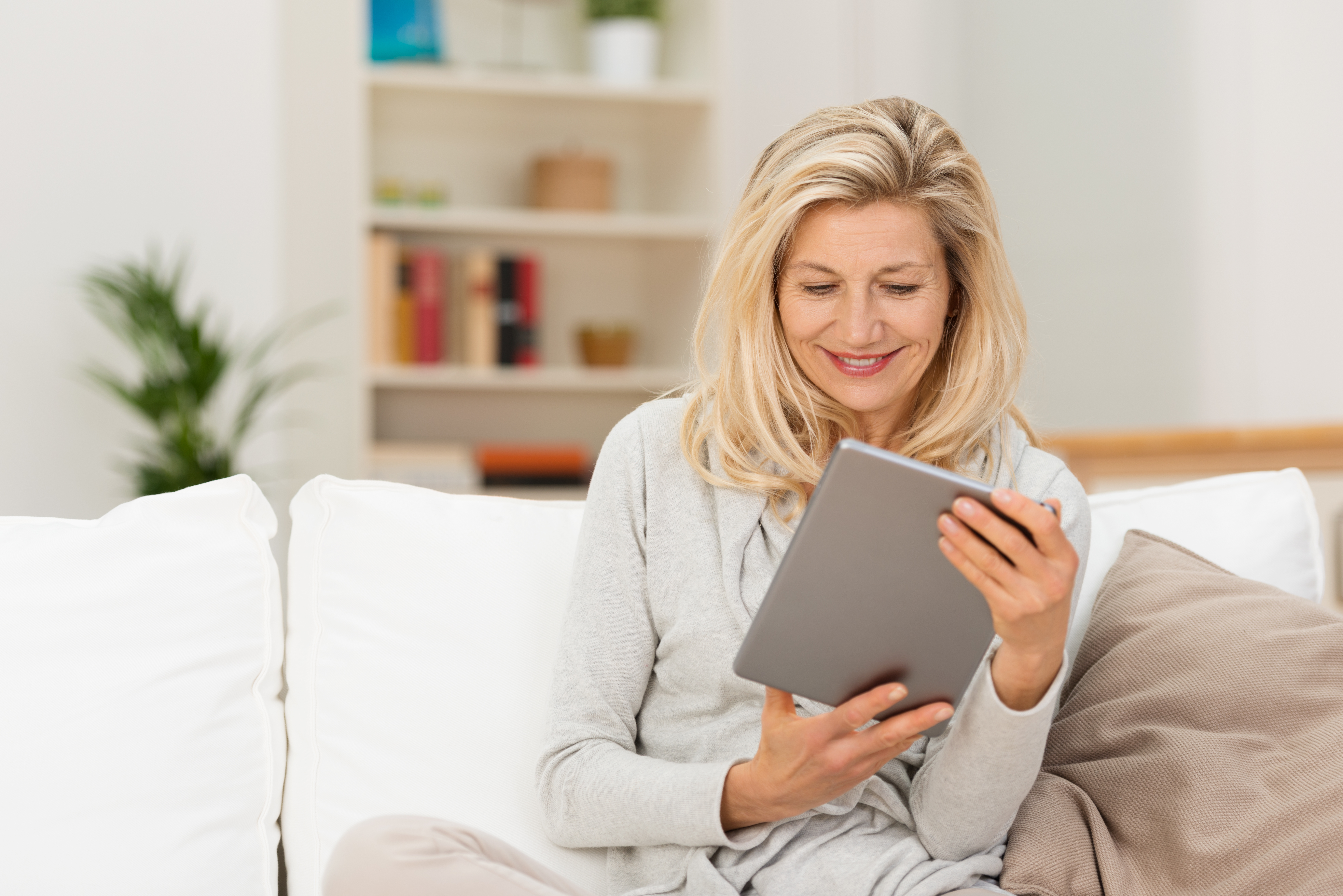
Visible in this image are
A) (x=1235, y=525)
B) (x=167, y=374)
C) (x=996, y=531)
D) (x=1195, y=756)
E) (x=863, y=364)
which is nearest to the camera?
(x=996, y=531)

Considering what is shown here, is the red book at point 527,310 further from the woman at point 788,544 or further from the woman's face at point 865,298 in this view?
the woman's face at point 865,298

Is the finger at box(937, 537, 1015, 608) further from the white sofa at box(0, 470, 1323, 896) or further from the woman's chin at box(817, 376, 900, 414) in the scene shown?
the white sofa at box(0, 470, 1323, 896)

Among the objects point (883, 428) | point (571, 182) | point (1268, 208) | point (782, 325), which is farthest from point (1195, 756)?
point (571, 182)

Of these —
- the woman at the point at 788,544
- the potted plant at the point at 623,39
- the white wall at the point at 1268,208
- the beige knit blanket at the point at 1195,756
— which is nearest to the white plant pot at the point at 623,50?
the potted plant at the point at 623,39

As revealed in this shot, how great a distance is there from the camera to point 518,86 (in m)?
3.26

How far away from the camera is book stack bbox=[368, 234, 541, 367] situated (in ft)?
10.4

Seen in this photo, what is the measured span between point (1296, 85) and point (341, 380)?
2.36m

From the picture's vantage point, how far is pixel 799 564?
0.89 m

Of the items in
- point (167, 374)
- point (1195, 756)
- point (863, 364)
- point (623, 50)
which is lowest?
point (1195, 756)

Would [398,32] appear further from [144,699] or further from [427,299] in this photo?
[144,699]

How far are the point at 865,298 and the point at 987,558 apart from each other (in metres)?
0.36

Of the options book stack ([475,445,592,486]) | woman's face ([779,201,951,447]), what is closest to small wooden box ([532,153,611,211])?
book stack ([475,445,592,486])

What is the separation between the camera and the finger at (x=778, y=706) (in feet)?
3.21

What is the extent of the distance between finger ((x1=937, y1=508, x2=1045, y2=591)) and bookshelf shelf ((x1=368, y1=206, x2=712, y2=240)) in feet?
8.10
